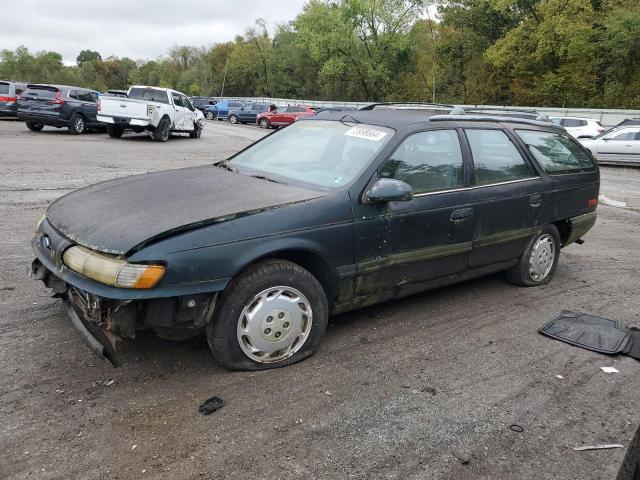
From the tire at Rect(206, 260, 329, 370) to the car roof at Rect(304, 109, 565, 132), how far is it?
4.91ft

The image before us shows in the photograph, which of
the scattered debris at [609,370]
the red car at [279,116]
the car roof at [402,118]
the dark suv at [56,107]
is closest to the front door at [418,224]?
the car roof at [402,118]

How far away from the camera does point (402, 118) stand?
13.9 feet

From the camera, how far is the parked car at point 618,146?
60.0 ft

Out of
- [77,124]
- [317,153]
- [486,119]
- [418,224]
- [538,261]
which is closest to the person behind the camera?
[418,224]

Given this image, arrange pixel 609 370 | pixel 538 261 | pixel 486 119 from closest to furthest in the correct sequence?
pixel 609 370 → pixel 486 119 → pixel 538 261

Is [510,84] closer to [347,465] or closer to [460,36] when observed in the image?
[460,36]

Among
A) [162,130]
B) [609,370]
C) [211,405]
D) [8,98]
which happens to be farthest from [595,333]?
[8,98]

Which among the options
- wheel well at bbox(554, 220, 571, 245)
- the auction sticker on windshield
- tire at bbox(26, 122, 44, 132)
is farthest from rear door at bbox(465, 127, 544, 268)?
tire at bbox(26, 122, 44, 132)

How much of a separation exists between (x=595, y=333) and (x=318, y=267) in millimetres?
2337

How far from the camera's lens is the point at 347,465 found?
256 cm

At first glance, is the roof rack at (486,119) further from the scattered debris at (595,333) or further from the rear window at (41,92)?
the rear window at (41,92)

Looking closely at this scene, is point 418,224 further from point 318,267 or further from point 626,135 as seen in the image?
point 626,135

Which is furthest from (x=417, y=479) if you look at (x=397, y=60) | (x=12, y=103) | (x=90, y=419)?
(x=397, y=60)

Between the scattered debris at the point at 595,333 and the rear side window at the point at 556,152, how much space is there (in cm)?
148
